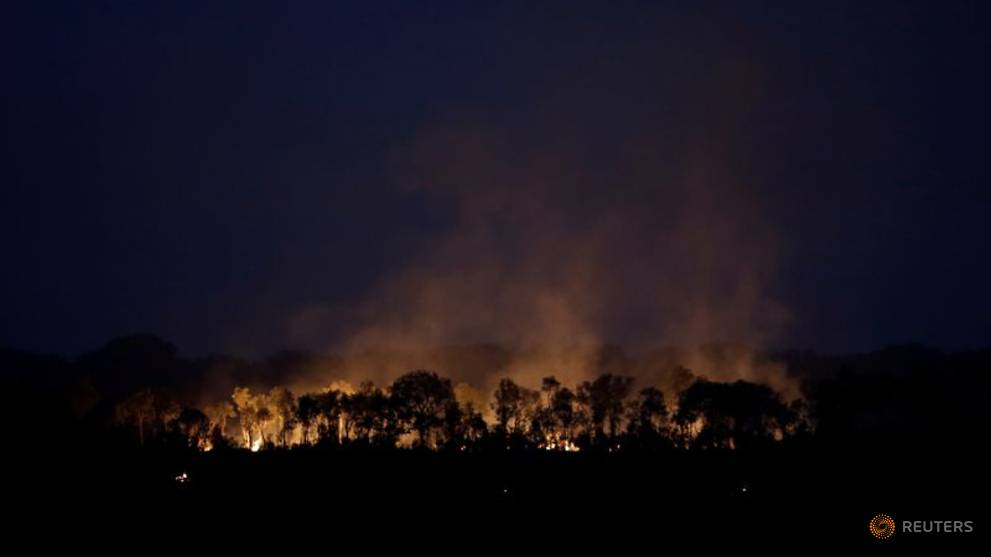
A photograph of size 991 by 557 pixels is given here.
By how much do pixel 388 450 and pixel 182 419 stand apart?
81.0 ft

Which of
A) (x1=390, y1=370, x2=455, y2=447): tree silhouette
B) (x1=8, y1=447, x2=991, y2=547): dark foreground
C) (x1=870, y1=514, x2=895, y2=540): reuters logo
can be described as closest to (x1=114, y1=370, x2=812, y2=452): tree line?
(x1=390, y1=370, x2=455, y2=447): tree silhouette

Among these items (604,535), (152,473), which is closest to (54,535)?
(152,473)

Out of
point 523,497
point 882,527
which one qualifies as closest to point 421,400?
point 523,497

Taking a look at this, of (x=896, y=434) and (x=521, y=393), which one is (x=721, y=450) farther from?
(x=521, y=393)

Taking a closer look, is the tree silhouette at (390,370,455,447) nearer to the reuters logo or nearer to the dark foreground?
the dark foreground

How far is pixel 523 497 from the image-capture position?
3103 cm

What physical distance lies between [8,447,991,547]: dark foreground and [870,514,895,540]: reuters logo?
30 cm

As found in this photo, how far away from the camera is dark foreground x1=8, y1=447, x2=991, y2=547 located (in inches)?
1002

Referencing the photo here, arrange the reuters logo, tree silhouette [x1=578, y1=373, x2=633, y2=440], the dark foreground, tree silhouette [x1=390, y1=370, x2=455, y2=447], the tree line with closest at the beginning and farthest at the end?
1. the reuters logo
2. the dark foreground
3. the tree line
4. tree silhouette [x1=390, y1=370, x2=455, y2=447]
5. tree silhouette [x1=578, y1=373, x2=633, y2=440]

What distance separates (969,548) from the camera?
2328 cm

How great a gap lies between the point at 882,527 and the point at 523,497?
12.0m

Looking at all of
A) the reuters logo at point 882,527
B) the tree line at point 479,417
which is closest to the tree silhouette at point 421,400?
the tree line at point 479,417

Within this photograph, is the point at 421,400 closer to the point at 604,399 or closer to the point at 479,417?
the point at 479,417

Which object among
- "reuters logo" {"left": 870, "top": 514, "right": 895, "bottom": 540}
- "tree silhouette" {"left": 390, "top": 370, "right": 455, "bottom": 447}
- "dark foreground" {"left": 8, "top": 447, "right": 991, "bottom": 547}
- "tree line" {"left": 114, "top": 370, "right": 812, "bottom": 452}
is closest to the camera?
"reuters logo" {"left": 870, "top": 514, "right": 895, "bottom": 540}
